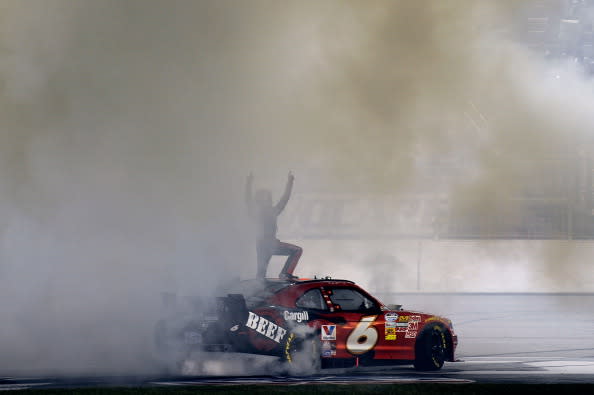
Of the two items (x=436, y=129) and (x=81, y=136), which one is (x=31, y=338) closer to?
(x=81, y=136)

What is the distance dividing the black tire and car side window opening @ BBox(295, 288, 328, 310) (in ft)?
4.11

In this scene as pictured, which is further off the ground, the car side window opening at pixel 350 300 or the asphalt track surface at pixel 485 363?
the car side window opening at pixel 350 300

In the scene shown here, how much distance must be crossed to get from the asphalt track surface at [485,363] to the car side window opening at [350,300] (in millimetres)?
749

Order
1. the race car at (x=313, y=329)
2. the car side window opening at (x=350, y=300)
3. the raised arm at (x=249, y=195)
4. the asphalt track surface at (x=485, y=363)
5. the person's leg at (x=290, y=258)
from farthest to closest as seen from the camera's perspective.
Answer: the raised arm at (x=249, y=195)
the person's leg at (x=290, y=258)
the car side window opening at (x=350, y=300)
the race car at (x=313, y=329)
the asphalt track surface at (x=485, y=363)

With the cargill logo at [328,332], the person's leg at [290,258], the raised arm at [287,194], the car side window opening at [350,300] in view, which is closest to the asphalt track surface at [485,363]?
the cargill logo at [328,332]

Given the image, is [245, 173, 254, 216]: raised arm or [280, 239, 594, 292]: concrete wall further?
[280, 239, 594, 292]: concrete wall

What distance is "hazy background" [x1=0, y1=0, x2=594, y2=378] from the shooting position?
14219 mm

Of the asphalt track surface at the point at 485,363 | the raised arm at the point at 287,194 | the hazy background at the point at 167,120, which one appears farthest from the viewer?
the raised arm at the point at 287,194

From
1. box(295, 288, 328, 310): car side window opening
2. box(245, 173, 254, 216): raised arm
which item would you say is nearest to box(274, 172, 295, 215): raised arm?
box(245, 173, 254, 216): raised arm

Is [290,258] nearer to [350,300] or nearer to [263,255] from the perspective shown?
[263,255]

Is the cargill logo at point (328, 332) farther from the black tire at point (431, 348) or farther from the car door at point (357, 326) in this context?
the black tire at point (431, 348)

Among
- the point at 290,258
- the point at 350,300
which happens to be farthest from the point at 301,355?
the point at 290,258

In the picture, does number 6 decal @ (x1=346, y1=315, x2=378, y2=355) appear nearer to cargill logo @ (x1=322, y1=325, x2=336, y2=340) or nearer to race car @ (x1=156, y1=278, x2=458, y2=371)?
race car @ (x1=156, y1=278, x2=458, y2=371)

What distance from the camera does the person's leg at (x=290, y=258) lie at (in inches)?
532
